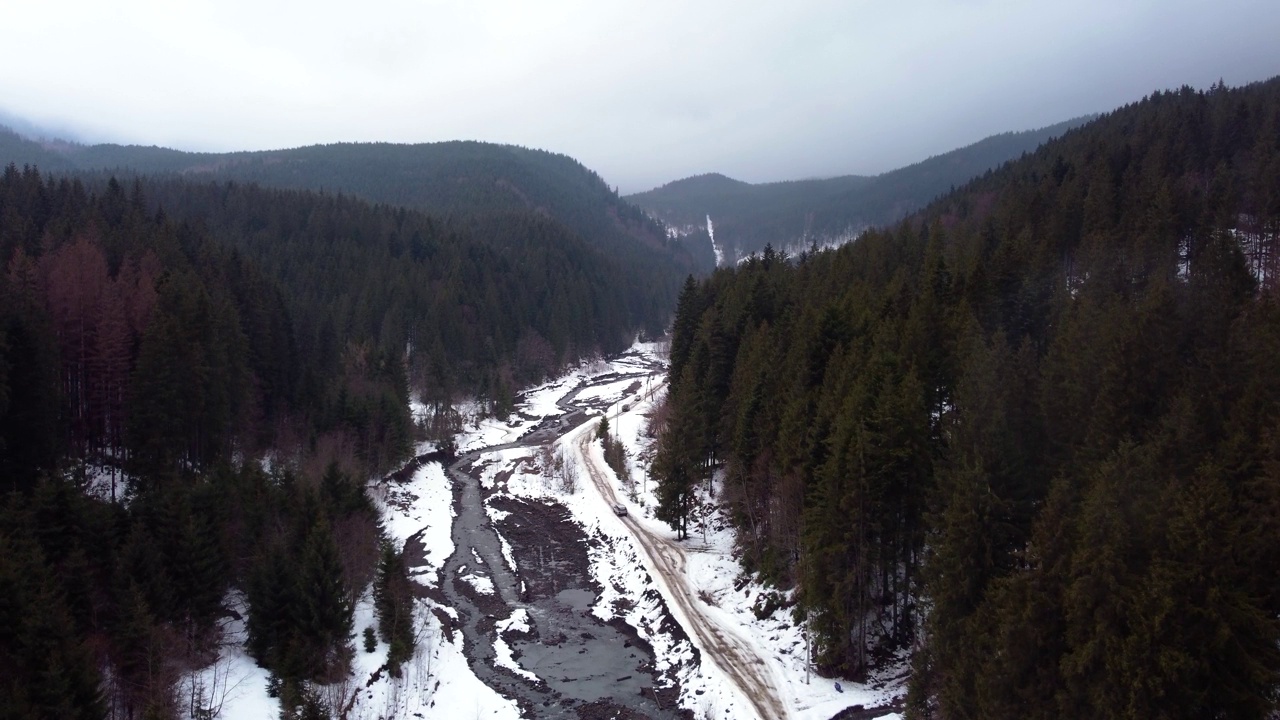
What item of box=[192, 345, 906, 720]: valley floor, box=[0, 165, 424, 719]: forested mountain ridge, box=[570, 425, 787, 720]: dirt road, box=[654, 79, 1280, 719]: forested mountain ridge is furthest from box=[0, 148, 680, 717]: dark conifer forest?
box=[654, 79, 1280, 719]: forested mountain ridge

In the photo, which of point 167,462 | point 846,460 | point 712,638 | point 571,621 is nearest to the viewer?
point 846,460

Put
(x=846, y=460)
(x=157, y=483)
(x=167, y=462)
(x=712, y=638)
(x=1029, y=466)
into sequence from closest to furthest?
(x=1029, y=466), (x=846, y=460), (x=712, y=638), (x=157, y=483), (x=167, y=462)

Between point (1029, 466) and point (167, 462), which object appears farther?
point (167, 462)

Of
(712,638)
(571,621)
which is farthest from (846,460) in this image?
(571,621)

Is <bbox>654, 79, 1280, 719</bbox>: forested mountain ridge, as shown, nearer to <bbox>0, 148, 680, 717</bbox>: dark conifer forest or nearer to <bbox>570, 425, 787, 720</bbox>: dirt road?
<bbox>570, 425, 787, 720</bbox>: dirt road

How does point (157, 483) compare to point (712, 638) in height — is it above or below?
above

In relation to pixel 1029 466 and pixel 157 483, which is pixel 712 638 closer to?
pixel 1029 466

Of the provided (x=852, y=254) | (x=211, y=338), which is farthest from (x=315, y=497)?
(x=852, y=254)
